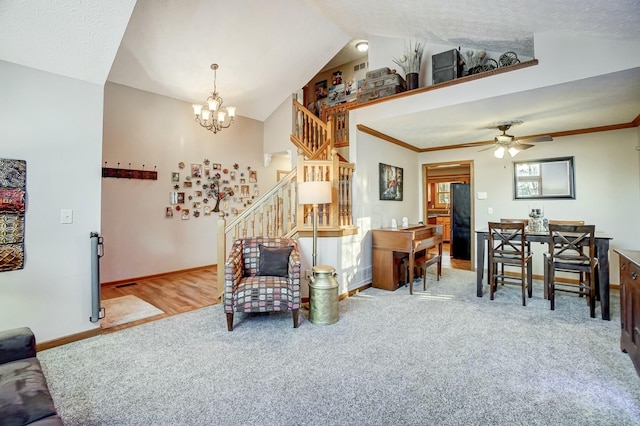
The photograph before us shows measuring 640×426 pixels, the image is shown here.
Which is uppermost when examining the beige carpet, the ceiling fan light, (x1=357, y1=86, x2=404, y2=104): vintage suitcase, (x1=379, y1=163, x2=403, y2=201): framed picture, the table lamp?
the ceiling fan light

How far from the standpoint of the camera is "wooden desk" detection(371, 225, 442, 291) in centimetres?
446

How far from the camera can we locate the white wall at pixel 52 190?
8.46 feet

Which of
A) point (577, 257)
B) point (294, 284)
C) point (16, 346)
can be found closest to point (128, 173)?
point (294, 284)

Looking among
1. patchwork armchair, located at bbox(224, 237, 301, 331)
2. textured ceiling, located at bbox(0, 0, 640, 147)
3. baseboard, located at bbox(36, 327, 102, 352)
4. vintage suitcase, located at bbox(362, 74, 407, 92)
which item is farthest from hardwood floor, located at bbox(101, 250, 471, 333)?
vintage suitcase, located at bbox(362, 74, 407, 92)

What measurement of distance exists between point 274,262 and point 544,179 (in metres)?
4.63

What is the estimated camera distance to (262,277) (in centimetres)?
343

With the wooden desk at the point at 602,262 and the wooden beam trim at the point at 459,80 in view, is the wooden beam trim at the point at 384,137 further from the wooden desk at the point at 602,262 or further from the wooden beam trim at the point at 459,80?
the wooden desk at the point at 602,262

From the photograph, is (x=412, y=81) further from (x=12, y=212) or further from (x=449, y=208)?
(x=449, y=208)

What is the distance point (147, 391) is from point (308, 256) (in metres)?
2.30

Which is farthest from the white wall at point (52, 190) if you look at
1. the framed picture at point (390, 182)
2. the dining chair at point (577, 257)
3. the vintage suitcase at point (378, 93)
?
the dining chair at point (577, 257)

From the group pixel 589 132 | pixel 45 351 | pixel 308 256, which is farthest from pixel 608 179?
pixel 45 351

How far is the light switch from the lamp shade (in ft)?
7.30

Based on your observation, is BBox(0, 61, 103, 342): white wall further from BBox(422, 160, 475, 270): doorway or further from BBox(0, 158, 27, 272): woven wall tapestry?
BBox(422, 160, 475, 270): doorway

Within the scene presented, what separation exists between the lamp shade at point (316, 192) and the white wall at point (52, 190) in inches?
81.0
